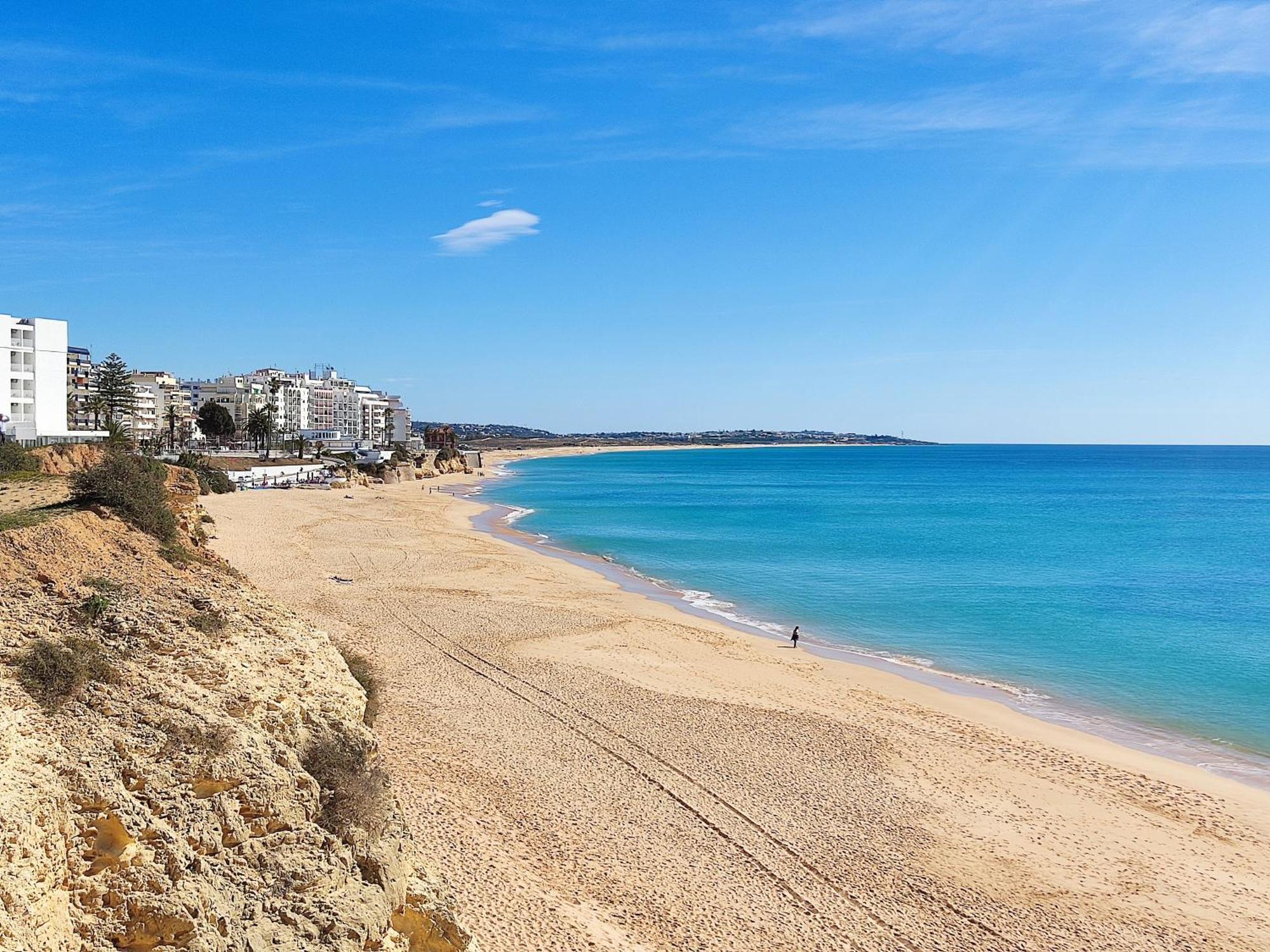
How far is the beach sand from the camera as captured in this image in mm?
11211

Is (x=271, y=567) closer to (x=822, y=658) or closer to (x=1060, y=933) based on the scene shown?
(x=822, y=658)

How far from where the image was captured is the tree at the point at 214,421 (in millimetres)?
109250

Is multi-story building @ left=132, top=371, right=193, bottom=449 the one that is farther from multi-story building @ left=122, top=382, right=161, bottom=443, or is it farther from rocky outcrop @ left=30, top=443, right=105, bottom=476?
rocky outcrop @ left=30, top=443, right=105, bottom=476

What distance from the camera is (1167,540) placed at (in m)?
58.2

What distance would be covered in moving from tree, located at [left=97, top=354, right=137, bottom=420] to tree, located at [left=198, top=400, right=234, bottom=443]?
22.8 m

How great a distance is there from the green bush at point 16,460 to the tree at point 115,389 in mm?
50823

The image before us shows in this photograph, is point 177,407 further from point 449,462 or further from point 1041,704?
point 1041,704

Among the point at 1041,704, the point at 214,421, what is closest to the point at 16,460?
the point at 1041,704

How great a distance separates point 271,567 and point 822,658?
66.9 feet

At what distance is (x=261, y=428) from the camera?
104 meters

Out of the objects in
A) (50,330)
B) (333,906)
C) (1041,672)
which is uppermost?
(50,330)

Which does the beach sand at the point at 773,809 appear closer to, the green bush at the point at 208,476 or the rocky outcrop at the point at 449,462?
the green bush at the point at 208,476

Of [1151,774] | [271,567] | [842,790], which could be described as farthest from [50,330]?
[1151,774]

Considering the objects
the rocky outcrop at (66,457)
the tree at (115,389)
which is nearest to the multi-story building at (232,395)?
the tree at (115,389)
